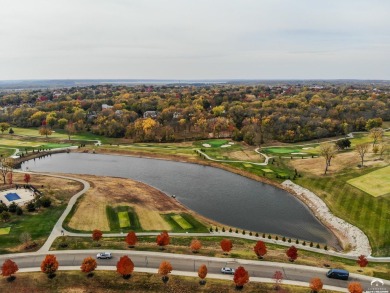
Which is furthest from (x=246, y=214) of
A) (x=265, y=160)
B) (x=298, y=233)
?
(x=265, y=160)

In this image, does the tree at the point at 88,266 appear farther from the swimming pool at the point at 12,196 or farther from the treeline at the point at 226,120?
the treeline at the point at 226,120

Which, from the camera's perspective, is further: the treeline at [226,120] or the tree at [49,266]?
the treeline at [226,120]

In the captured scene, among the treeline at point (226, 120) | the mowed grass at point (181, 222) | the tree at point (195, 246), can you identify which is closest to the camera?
the tree at point (195, 246)

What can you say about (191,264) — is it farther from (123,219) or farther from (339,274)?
(123,219)

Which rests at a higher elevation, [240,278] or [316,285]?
[240,278]

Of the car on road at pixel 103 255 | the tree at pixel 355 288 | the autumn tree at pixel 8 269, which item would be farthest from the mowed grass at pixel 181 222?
the tree at pixel 355 288

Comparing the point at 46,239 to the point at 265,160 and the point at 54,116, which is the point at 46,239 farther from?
the point at 54,116

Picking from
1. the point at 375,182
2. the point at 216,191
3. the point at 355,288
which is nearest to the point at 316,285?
the point at 355,288
